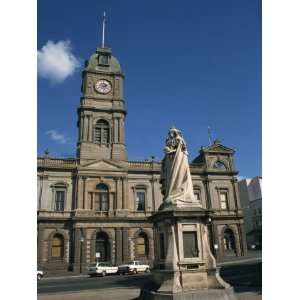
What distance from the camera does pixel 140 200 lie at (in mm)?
36125

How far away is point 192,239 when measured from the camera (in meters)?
9.30

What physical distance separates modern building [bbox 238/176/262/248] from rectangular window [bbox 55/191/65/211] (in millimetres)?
32537

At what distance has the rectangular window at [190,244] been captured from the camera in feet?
30.0

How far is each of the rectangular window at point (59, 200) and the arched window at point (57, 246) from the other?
2.75 metres

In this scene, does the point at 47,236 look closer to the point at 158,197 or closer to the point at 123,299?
the point at 158,197

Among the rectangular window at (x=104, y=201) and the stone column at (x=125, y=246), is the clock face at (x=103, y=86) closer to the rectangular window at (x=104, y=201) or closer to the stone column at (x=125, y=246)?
the rectangular window at (x=104, y=201)

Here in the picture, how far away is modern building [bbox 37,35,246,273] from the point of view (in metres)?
32.3

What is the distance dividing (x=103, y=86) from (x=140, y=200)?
48.5 ft

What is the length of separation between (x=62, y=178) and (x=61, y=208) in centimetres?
317

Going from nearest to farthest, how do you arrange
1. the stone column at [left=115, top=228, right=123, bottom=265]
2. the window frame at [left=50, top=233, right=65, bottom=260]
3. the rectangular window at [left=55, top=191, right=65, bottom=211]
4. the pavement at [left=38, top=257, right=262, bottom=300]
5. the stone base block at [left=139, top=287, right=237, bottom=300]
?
the stone base block at [left=139, top=287, right=237, bottom=300]
the pavement at [left=38, top=257, right=262, bottom=300]
the window frame at [left=50, top=233, right=65, bottom=260]
the stone column at [left=115, top=228, right=123, bottom=265]
the rectangular window at [left=55, top=191, right=65, bottom=211]

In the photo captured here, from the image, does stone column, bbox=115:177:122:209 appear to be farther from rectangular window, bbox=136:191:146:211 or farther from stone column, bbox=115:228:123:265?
stone column, bbox=115:228:123:265

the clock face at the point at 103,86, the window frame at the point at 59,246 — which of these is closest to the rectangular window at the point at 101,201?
the window frame at the point at 59,246

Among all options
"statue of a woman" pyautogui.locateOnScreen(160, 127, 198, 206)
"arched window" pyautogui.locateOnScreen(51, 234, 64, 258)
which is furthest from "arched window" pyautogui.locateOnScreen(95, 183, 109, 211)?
"statue of a woman" pyautogui.locateOnScreen(160, 127, 198, 206)
